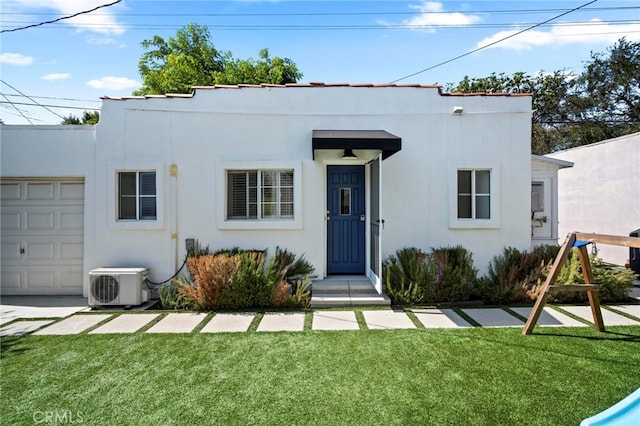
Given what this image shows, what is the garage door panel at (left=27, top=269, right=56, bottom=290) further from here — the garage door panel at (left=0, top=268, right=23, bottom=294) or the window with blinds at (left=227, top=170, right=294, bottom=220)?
the window with blinds at (left=227, top=170, right=294, bottom=220)

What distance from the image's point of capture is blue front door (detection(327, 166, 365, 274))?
7676 millimetres

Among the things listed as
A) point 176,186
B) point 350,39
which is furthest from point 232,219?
point 350,39

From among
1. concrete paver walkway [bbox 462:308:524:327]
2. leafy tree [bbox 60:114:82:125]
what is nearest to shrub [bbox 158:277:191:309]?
concrete paver walkway [bbox 462:308:524:327]

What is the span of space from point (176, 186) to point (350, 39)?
803 cm

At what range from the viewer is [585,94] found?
22.5 meters

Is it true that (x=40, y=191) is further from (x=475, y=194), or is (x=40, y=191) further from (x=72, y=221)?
(x=475, y=194)

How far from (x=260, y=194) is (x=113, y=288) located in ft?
10.8

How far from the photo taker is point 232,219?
7.41m

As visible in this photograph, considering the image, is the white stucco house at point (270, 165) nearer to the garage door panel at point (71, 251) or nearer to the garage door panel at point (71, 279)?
the garage door panel at point (71, 251)

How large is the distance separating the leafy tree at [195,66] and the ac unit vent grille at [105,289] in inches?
643

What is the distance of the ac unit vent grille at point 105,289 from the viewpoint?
641 cm

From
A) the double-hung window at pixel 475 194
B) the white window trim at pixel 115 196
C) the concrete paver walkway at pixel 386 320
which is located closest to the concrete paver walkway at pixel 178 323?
the white window trim at pixel 115 196

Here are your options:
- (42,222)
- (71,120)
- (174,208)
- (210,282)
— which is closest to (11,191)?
(42,222)

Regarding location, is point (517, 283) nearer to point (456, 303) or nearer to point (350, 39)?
point (456, 303)
